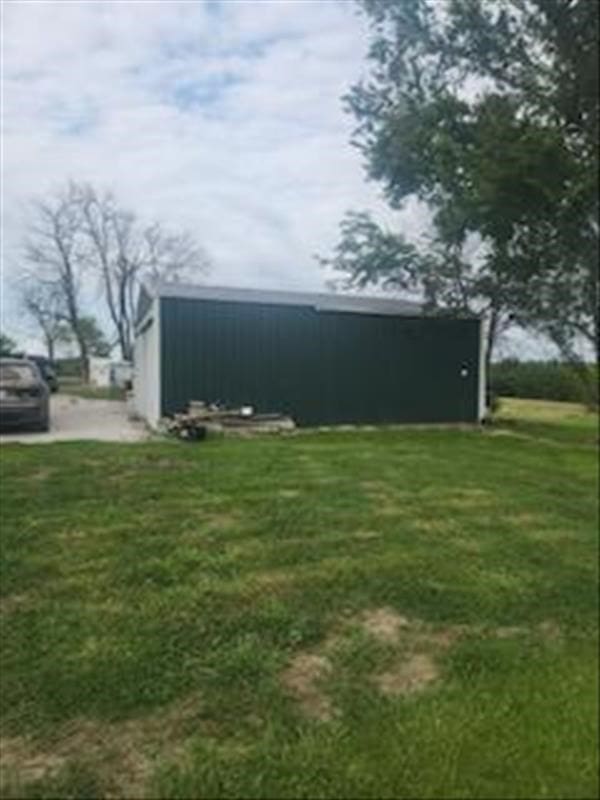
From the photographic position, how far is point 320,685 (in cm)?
438

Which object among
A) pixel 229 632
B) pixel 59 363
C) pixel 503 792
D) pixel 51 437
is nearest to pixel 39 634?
pixel 229 632

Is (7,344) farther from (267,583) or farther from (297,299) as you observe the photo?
(267,583)

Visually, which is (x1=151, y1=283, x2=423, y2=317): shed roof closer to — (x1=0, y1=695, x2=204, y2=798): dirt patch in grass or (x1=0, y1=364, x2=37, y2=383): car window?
(x1=0, y1=364, x2=37, y2=383): car window

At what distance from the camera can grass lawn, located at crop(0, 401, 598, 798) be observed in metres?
2.69

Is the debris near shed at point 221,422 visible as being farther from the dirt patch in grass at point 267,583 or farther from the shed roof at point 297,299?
the dirt patch in grass at point 267,583

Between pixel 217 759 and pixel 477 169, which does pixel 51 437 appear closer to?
pixel 217 759

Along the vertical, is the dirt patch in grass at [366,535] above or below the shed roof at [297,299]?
below

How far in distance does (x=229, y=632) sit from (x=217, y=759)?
1.25 metres

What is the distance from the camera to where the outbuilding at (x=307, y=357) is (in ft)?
56.9

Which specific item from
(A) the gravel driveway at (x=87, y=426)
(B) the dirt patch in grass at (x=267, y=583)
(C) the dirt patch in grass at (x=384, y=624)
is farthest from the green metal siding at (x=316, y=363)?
(C) the dirt patch in grass at (x=384, y=624)

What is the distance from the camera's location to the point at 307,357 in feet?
60.1

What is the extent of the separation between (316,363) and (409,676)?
14.2 m

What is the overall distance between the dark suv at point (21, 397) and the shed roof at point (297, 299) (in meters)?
2.39

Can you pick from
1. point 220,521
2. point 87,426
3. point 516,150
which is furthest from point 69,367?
point 516,150
